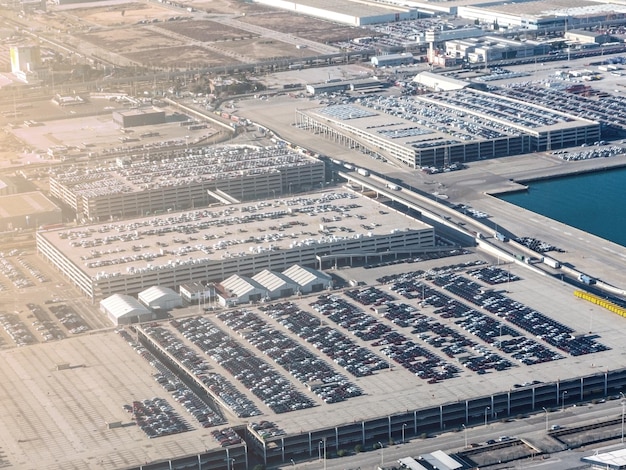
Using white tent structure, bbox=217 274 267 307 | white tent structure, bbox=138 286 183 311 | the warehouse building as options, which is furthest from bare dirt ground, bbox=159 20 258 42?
white tent structure, bbox=138 286 183 311

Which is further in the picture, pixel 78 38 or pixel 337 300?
pixel 78 38

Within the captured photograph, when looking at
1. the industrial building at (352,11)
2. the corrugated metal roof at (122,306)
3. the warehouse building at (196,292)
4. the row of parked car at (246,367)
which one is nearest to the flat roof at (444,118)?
the warehouse building at (196,292)

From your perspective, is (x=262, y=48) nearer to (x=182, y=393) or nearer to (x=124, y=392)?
(x=124, y=392)

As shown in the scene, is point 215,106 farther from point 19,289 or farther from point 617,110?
point 19,289

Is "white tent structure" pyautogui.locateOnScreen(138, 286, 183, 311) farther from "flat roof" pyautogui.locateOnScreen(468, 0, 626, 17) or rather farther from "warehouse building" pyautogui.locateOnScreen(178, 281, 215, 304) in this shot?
"flat roof" pyautogui.locateOnScreen(468, 0, 626, 17)

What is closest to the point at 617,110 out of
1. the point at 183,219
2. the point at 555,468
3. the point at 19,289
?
the point at 183,219

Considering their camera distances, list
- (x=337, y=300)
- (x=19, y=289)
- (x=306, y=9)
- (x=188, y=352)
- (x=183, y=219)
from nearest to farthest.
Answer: (x=188, y=352) → (x=337, y=300) → (x=19, y=289) → (x=183, y=219) → (x=306, y=9)
